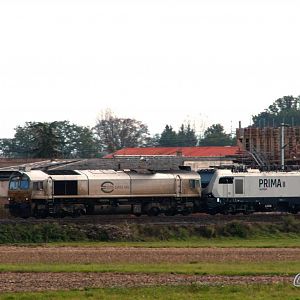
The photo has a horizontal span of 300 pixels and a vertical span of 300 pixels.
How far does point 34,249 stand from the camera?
44.3 metres

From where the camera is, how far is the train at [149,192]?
57594mm

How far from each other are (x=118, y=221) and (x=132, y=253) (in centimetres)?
1324

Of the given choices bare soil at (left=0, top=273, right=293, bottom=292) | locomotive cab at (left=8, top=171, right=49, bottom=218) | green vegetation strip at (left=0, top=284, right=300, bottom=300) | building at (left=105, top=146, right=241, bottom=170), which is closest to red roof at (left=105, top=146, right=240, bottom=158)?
building at (left=105, top=146, right=241, bottom=170)

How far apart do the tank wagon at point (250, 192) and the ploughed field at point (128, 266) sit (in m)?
17.0

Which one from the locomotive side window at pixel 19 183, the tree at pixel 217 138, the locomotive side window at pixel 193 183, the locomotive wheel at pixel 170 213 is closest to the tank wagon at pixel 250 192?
the locomotive side window at pixel 193 183

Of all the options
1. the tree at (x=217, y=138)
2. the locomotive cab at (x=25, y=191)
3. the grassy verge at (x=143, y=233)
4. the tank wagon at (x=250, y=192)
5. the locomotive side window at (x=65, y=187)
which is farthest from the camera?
the tree at (x=217, y=138)

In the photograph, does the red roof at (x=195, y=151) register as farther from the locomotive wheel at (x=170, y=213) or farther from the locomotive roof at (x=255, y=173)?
the locomotive wheel at (x=170, y=213)

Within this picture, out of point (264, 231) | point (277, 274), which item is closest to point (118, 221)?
point (264, 231)

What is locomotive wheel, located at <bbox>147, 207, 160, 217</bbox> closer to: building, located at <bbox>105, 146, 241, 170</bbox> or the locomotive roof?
the locomotive roof

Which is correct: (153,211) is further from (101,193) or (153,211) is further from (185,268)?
(185,268)

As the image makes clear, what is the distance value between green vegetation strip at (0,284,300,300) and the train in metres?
29.8

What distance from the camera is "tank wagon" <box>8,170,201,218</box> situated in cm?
5744

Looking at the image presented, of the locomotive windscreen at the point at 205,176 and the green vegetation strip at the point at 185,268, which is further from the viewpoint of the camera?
the locomotive windscreen at the point at 205,176

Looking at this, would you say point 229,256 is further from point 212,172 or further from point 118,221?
point 212,172
